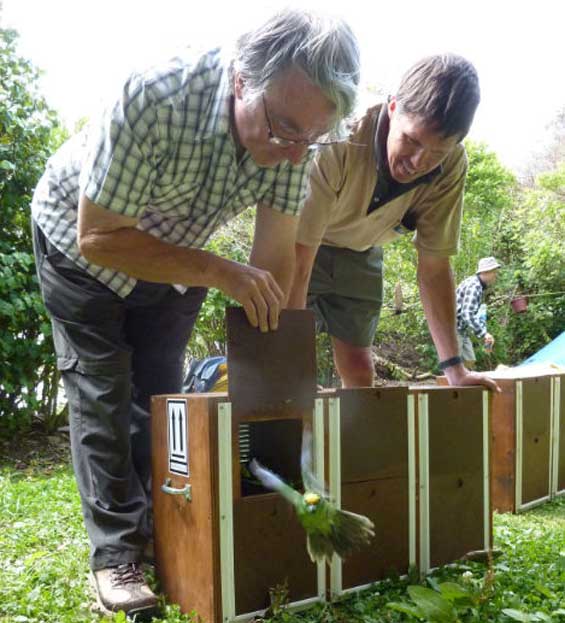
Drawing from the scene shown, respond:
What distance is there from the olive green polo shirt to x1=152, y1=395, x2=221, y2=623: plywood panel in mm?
809

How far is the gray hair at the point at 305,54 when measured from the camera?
4.71 ft

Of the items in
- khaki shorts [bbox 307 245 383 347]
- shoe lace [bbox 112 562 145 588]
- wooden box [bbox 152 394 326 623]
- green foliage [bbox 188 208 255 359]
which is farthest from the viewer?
green foliage [bbox 188 208 255 359]

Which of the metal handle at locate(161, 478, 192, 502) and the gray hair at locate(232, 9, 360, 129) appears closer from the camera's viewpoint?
the gray hair at locate(232, 9, 360, 129)

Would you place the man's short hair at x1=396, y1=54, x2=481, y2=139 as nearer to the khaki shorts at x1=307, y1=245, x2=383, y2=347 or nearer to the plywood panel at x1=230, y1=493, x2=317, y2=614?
the khaki shorts at x1=307, y1=245, x2=383, y2=347

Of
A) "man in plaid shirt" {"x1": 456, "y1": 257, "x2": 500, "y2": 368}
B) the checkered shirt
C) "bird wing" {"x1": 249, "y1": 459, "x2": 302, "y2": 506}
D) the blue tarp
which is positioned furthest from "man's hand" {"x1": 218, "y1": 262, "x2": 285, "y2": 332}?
the blue tarp


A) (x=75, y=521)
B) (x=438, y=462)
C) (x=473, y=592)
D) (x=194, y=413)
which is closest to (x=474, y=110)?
(x=438, y=462)

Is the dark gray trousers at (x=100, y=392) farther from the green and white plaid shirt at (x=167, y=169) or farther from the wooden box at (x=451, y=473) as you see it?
the wooden box at (x=451, y=473)

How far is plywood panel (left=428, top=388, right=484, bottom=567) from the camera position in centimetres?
218

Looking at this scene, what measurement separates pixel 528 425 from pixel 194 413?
2.24 metres

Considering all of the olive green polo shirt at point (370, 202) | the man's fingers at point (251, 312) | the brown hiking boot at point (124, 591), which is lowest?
the brown hiking boot at point (124, 591)

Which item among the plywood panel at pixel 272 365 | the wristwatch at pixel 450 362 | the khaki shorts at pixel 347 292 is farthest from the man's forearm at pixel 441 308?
the plywood panel at pixel 272 365

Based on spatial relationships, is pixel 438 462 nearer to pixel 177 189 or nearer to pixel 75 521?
pixel 177 189

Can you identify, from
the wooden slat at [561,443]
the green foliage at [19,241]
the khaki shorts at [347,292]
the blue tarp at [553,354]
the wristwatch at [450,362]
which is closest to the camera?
the wristwatch at [450,362]

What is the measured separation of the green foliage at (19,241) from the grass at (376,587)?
Result: 1435 mm
